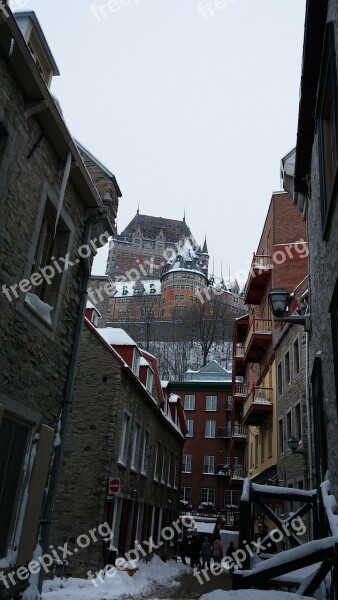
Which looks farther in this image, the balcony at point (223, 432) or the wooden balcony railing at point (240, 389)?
the balcony at point (223, 432)

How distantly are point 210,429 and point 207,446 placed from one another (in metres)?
1.47

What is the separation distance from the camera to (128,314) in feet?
333

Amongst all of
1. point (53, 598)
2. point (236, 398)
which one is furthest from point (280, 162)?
point (236, 398)

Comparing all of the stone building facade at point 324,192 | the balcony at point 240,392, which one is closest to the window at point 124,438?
the stone building facade at point 324,192

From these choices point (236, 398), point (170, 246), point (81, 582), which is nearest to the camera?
point (81, 582)

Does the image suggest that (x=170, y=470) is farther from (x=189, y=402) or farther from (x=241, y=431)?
(x=189, y=402)

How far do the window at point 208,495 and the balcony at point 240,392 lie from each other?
377 inches

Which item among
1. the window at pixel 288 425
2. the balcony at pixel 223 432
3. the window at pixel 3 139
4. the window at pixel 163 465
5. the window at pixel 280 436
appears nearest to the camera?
the window at pixel 3 139

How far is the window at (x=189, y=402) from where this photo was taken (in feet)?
143

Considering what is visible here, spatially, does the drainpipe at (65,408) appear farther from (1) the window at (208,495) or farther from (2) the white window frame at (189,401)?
(2) the white window frame at (189,401)

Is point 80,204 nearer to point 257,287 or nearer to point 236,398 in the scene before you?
point 257,287

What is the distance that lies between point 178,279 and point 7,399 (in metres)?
95.4

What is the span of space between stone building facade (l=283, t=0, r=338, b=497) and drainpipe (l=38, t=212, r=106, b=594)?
13.6ft

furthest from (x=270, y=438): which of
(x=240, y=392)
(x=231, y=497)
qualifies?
(x=231, y=497)
